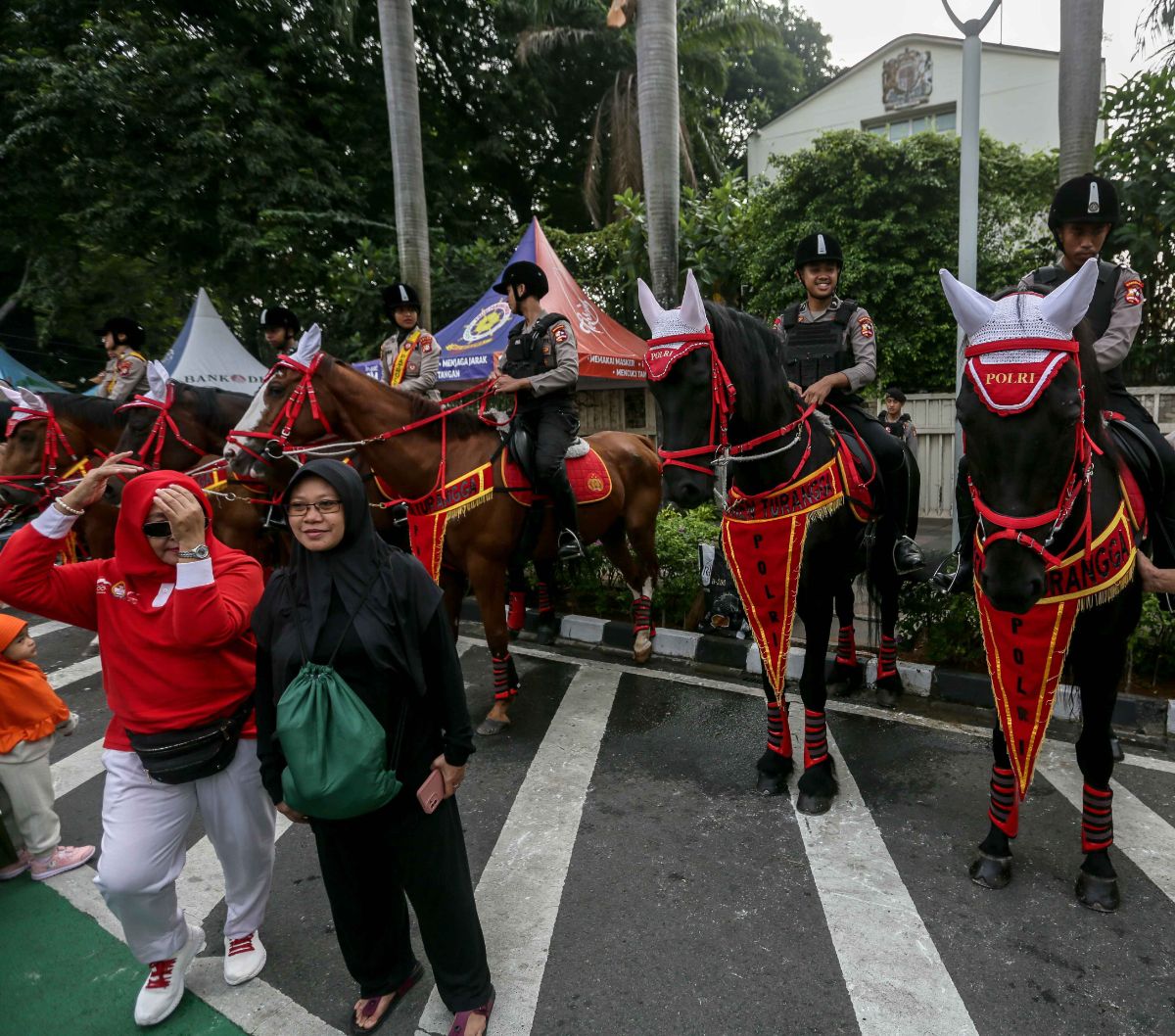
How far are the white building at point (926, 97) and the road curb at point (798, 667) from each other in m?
17.2

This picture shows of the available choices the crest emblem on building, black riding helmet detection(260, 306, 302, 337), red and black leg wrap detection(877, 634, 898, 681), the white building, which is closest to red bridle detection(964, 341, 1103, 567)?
red and black leg wrap detection(877, 634, 898, 681)

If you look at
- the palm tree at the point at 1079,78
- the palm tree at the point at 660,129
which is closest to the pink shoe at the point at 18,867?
the palm tree at the point at 660,129

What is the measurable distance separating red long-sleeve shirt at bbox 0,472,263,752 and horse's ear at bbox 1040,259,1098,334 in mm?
2904

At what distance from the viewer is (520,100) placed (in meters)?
18.3

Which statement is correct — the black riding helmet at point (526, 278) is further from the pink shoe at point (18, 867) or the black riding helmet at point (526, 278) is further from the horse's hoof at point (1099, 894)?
the horse's hoof at point (1099, 894)

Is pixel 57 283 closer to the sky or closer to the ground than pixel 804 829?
closer to the sky

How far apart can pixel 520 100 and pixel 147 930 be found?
1995 centimetres

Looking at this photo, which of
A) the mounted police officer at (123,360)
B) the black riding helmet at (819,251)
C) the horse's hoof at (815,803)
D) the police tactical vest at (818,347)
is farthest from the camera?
the mounted police officer at (123,360)

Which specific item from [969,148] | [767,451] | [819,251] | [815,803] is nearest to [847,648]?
[815,803]

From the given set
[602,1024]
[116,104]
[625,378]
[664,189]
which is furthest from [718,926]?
[116,104]

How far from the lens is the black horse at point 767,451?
3.26 metres

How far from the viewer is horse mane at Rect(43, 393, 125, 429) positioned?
6.03 m

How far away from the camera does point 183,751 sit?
8.13 feet

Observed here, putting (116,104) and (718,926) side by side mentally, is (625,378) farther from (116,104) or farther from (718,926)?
(116,104)
